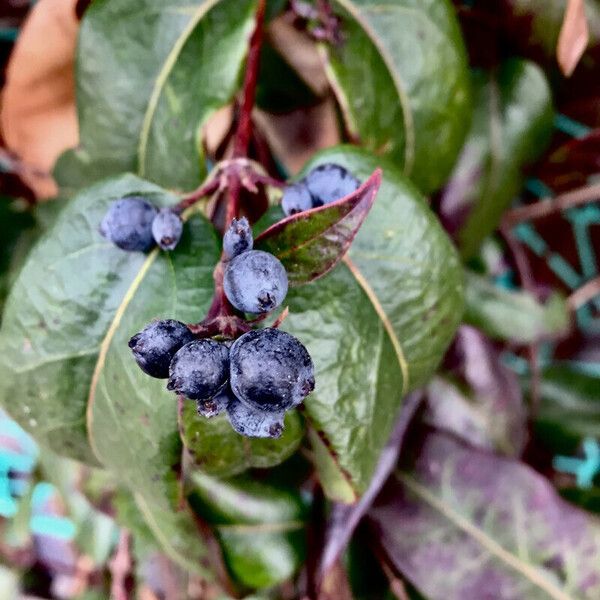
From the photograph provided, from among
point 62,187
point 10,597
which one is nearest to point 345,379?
point 62,187

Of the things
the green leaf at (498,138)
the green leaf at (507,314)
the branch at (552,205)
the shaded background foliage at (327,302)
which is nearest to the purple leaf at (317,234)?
the shaded background foliage at (327,302)

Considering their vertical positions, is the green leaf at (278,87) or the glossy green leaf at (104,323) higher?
the green leaf at (278,87)

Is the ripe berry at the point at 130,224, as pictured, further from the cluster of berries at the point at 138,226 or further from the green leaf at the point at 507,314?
the green leaf at the point at 507,314

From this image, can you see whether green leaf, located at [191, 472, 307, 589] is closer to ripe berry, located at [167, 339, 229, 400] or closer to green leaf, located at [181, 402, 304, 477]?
green leaf, located at [181, 402, 304, 477]

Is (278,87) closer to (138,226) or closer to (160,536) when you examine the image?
(138,226)

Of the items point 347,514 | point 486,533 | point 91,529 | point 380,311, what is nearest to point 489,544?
point 486,533

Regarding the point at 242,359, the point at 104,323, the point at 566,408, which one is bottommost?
the point at 566,408
